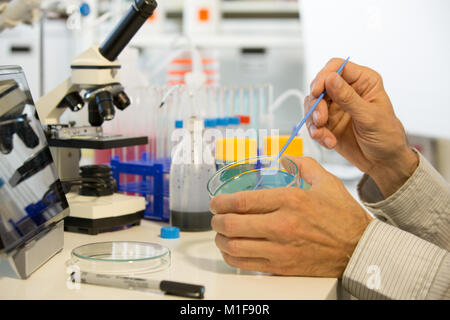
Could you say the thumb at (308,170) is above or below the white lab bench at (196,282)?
above

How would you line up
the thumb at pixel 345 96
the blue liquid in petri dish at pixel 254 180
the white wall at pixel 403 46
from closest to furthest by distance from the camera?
the blue liquid in petri dish at pixel 254 180
the thumb at pixel 345 96
the white wall at pixel 403 46

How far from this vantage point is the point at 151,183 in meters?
1.28

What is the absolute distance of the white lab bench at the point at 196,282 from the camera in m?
0.71

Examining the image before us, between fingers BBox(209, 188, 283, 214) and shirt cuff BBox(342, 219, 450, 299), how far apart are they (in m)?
0.15

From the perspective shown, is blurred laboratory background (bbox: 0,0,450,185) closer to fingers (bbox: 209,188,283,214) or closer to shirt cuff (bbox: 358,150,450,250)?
shirt cuff (bbox: 358,150,450,250)

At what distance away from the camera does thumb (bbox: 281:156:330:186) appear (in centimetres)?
85

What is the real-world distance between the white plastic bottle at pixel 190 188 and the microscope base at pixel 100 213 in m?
0.09

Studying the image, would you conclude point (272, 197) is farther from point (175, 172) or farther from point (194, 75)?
point (194, 75)

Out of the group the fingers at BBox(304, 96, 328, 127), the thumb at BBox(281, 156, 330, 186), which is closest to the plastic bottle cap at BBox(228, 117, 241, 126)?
the fingers at BBox(304, 96, 328, 127)

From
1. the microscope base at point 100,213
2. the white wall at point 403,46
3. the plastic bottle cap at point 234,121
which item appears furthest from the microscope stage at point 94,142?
the white wall at point 403,46

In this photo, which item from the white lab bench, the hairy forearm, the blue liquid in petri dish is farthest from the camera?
the hairy forearm

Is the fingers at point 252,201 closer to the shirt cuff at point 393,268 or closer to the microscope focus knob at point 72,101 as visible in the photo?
the shirt cuff at point 393,268

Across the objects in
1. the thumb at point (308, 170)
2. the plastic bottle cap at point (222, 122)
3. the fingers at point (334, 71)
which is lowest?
A: the thumb at point (308, 170)
